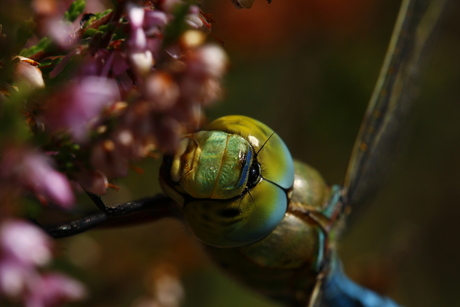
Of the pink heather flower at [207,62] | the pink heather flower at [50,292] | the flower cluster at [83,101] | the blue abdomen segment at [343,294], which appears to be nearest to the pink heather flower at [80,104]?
the flower cluster at [83,101]

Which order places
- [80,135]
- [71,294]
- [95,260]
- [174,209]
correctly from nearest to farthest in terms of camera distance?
[80,135] → [71,294] → [174,209] → [95,260]

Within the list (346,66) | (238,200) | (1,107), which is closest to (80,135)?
(1,107)

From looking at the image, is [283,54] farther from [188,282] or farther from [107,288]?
[107,288]

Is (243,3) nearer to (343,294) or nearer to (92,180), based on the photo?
(92,180)

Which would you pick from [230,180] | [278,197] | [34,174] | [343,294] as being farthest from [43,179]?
[343,294]

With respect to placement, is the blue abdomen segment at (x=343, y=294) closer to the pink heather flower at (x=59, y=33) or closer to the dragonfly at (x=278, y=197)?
the dragonfly at (x=278, y=197)

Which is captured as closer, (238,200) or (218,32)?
(238,200)

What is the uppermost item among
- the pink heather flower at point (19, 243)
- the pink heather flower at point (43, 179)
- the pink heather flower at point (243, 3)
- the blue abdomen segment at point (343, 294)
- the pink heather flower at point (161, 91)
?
the pink heather flower at point (243, 3)

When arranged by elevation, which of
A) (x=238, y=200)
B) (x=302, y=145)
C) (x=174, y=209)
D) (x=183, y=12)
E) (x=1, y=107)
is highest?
(x=183, y=12)
